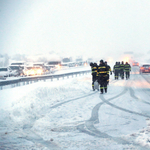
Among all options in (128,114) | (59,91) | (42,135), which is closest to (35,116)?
(42,135)

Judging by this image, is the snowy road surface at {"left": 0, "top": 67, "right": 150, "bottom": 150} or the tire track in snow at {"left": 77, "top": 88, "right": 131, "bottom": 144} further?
the tire track in snow at {"left": 77, "top": 88, "right": 131, "bottom": 144}

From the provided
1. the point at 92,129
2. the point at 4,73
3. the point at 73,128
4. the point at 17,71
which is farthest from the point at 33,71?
the point at 92,129

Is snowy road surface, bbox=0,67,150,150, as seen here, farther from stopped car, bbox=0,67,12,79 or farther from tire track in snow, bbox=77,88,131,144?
stopped car, bbox=0,67,12,79

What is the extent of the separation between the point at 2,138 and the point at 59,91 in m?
8.78

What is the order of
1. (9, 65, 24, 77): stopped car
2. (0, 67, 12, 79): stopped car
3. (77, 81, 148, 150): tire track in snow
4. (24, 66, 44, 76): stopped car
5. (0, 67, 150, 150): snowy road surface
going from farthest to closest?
(24, 66, 44, 76): stopped car → (9, 65, 24, 77): stopped car → (0, 67, 12, 79): stopped car → (77, 81, 148, 150): tire track in snow → (0, 67, 150, 150): snowy road surface

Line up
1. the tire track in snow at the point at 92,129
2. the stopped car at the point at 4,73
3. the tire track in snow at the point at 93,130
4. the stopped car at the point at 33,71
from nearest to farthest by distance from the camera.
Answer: the tire track in snow at the point at 93,130, the tire track in snow at the point at 92,129, the stopped car at the point at 4,73, the stopped car at the point at 33,71

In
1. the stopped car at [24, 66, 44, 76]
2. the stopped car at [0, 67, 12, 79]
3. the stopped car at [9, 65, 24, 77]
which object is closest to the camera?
the stopped car at [0, 67, 12, 79]

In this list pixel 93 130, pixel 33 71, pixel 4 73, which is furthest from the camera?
pixel 33 71

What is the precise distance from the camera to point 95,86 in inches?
605

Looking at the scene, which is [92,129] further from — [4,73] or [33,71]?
[33,71]

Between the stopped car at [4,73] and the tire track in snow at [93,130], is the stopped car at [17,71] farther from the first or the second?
the tire track in snow at [93,130]

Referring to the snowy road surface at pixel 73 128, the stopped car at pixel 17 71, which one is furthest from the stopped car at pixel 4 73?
the snowy road surface at pixel 73 128

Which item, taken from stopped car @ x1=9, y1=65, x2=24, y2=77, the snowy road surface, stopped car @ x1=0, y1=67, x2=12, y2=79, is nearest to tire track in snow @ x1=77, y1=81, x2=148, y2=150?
the snowy road surface

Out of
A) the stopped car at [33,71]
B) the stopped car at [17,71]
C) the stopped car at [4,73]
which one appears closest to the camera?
the stopped car at [4,73]
